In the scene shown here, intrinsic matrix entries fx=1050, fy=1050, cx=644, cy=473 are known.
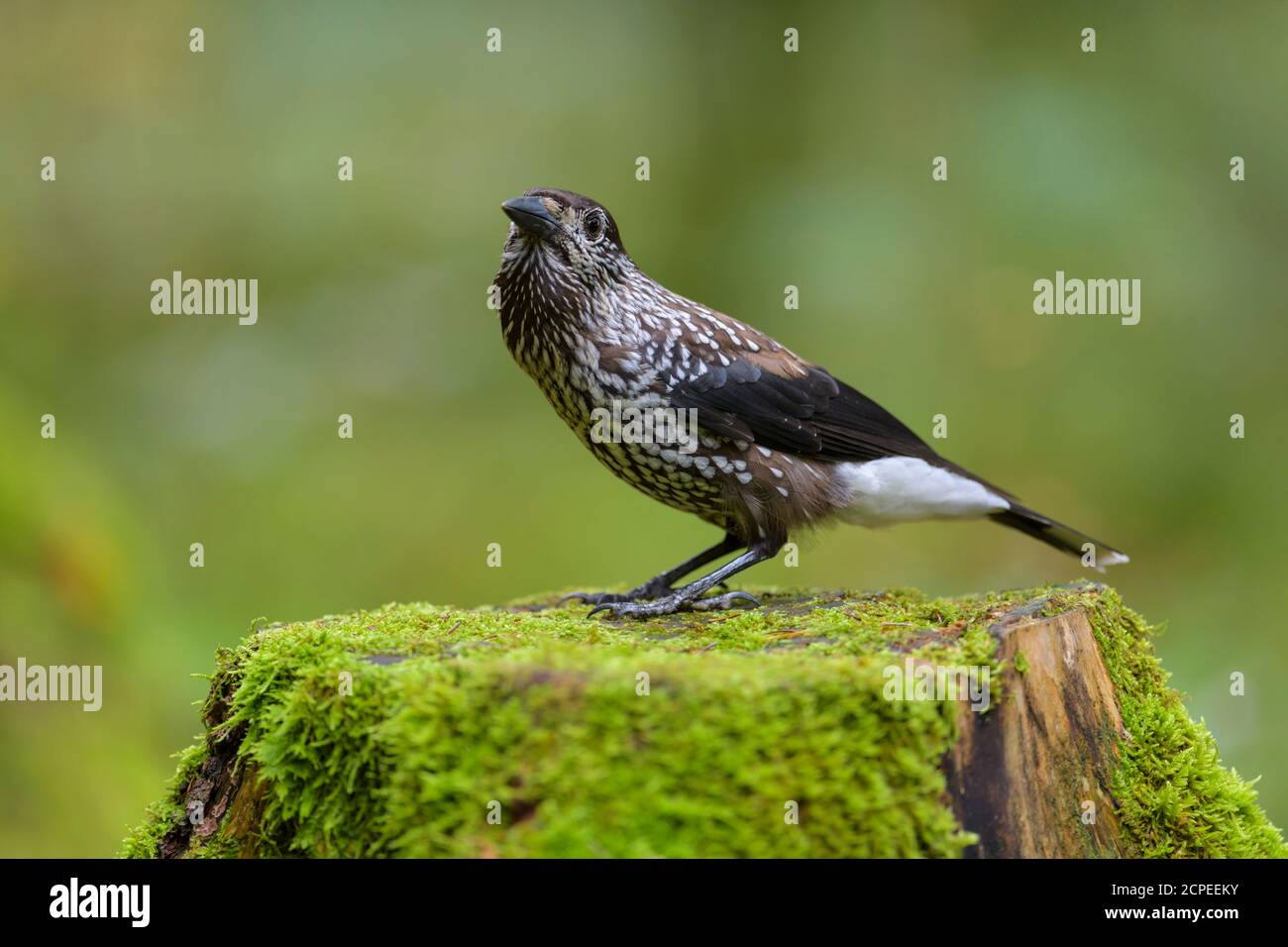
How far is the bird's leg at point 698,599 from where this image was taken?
448 centimetres

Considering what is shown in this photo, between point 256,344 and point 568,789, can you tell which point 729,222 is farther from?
point 568,789

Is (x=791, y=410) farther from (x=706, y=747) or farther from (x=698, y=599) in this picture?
(x=706, y=747)

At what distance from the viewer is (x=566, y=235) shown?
463 cm

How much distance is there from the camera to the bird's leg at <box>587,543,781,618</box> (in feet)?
14.7

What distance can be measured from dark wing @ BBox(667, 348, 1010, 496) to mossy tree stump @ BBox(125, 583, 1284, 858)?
1086mm

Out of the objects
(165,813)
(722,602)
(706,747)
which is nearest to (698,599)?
(722,602)

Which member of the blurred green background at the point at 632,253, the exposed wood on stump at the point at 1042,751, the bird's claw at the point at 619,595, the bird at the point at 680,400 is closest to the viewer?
the exposed wood on stump at the point at 1042,751

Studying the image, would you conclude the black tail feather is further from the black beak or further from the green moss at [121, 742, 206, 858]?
the green moss at [121, 742, 206, 858]

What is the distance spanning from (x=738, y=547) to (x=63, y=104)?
6.08 meters

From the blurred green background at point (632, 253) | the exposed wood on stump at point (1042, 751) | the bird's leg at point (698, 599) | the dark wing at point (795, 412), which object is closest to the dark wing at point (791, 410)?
the dark wing at point (795, 412)

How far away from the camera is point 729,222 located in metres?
8.64

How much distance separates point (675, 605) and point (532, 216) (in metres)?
1.78

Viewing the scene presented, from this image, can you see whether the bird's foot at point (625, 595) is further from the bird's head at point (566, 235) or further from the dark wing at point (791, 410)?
the bird's head at point (566, 235)
